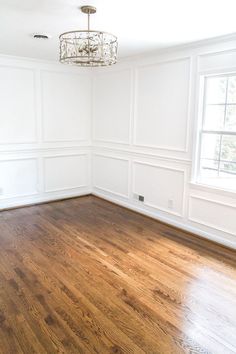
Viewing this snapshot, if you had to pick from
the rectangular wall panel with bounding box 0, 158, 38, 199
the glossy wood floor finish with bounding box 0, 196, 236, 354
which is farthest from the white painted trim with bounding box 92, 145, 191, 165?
the rectangular wall panel with bounding box 0, 158, 38, 199

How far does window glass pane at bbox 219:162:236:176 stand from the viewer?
3.45m

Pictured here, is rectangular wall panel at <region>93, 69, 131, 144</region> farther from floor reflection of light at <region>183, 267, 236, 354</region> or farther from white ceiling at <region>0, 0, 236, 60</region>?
floor reflection of light at <region>183, 267, 236, 354</region>

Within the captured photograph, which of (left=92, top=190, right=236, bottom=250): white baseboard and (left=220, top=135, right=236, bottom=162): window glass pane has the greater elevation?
(left=220, top=135, right=236, bottom=162): window glass pane

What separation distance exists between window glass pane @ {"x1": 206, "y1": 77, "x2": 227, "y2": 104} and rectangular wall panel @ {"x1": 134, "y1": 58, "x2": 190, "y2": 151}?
0.27m

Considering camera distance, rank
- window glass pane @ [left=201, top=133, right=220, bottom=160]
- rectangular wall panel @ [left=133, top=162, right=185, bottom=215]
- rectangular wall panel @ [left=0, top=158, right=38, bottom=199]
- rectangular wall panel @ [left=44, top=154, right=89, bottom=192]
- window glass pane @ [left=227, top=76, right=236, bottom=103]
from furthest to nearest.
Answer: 1. rectangular wall panel @ [left=44, top=154, right=89, bottom=192]
2. rectangular wall panel @ [left=0, top=158, right=38, bottom=199]
3. rectangular wall panel @ [left=133, top=162, right=185, bottom=215]
4. window glass pane @ [left=201, top=133, right=220, bottom=160]
5. window glass pane @ [left=227, top=76, right=236, bottom=103]

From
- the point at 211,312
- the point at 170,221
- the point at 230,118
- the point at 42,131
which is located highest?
the point at 230,118

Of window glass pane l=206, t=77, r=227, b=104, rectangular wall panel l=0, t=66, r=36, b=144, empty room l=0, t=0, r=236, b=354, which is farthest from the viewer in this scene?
rectangular wall panel l=0, t=66, r=36, b=144

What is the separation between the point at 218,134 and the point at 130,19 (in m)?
1.65

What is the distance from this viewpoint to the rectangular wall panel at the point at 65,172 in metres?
5.16

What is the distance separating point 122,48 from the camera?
3.87 m

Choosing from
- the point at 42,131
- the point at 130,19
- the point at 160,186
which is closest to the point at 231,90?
the point at 130,19

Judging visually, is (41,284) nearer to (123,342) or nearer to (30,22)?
(123,342)

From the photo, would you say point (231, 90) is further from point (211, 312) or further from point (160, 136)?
point (211, 312)

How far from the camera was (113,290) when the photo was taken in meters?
2.60
